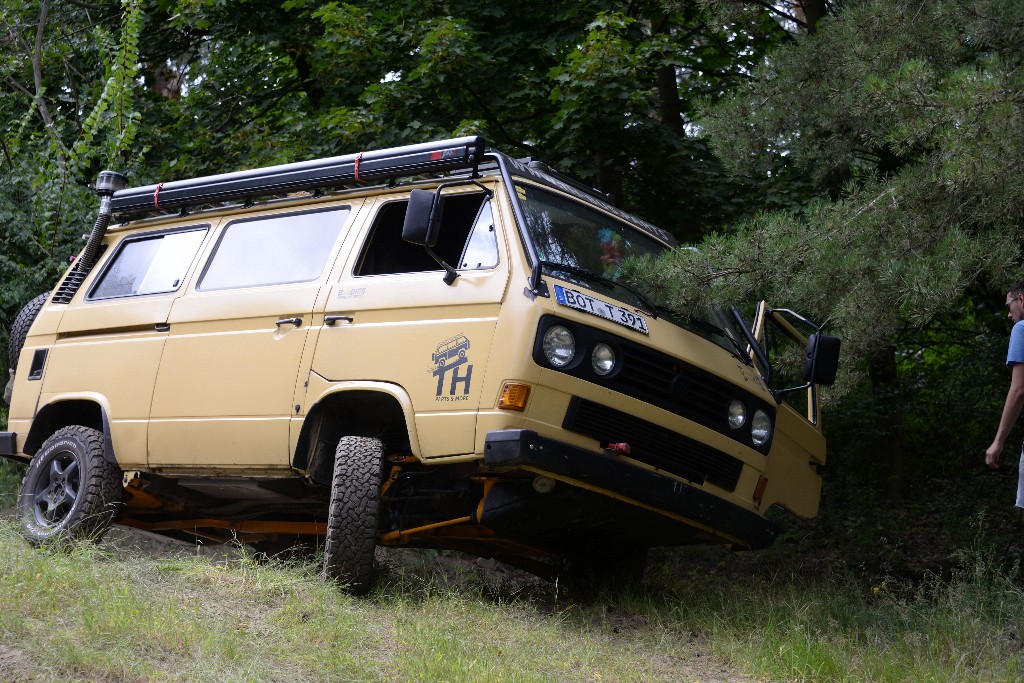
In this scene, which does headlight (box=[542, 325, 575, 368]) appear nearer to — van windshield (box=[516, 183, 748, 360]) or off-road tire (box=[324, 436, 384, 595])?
van windshield (box=[516, 183, 748, 360])

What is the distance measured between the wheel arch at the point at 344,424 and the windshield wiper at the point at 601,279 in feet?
3.62

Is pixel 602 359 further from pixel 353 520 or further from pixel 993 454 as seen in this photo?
pixel 993 454

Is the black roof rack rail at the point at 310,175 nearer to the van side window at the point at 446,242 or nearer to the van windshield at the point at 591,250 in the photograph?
the van side window at the point at 446,242

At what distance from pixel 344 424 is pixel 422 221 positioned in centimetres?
139

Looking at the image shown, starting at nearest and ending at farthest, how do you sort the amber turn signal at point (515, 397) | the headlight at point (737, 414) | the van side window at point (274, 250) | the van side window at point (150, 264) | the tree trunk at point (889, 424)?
the amber turn signal at point (515, 397)
the headlight at point (737, 414)
the van side window at point (274, 250)
the van side window at point (150, 264)
the tree trunk at point (889, 424)

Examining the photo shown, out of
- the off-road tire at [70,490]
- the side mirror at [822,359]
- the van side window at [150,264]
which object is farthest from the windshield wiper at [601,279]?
the off-road tire at [70,490]

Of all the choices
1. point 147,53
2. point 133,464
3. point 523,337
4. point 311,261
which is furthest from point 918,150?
point 147,53

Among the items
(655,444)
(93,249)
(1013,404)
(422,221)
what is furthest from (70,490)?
(1013,404)

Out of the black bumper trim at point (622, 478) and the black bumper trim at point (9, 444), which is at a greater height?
the black bumper trim at point (622, 478)

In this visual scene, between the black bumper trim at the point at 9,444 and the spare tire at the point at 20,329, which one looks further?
the spare tire at the point at 20,329

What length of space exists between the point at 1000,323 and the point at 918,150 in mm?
2661

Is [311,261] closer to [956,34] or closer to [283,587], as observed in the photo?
[283,587]

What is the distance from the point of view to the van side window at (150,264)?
7.40 m

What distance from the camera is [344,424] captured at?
640 cm
